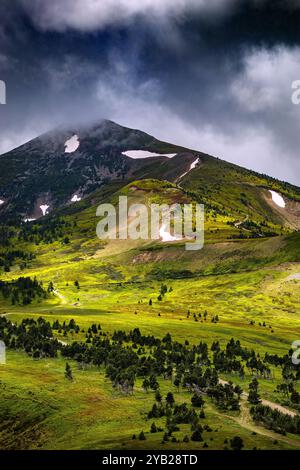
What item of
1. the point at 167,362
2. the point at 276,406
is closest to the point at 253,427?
the point at 276,406

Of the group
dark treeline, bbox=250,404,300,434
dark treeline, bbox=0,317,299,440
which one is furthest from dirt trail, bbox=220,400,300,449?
dark treeline, bbox=0,317,299,440

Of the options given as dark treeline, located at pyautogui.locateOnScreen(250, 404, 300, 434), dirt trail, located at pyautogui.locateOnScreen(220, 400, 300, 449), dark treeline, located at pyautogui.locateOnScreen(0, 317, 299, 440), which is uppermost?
dark treeline, located at pyautogui.locateOnScreen(0, 317, 299, 440)

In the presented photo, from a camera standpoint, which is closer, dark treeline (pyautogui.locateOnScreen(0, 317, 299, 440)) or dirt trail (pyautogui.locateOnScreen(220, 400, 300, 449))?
dirt trail (pyautogui.locateOnScreen(220, 400, 300, 449))

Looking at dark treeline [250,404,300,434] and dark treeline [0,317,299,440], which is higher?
dark treeline [0,317,299,440]

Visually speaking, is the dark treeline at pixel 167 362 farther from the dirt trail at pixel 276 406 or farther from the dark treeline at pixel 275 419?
the dirt trail at pixel 276 406

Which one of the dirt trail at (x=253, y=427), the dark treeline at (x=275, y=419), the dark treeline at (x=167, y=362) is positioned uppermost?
the dark treeline at (x=167, y=362)

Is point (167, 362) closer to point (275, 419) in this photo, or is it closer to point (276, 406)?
point (276, 406)

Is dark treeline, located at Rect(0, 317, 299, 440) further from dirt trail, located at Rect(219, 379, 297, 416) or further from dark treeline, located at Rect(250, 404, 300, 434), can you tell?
dirt trail, located at Rect(219, 379, 297, 416)

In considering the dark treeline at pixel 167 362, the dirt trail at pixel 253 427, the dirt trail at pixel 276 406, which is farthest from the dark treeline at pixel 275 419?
the dirt trail at pixel 276 406

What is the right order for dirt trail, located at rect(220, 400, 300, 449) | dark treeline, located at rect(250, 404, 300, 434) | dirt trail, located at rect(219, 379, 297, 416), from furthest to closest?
1. dirt trail, located at rect(219, 379, 297, 416)
2. dark treeline, located at rect(250, 404, 300, 434)
3. dirt trail, located at rect(220, 400, 300, 449)

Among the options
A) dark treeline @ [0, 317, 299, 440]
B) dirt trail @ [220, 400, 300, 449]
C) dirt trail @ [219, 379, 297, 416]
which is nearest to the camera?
dirt trail @ [220, 400, 300, 449]
